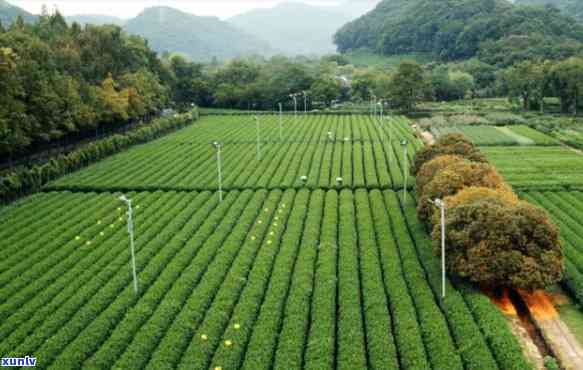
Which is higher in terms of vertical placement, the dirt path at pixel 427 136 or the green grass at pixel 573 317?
the dirt path at pixel 427 136

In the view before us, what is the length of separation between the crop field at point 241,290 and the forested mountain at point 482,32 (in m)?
108

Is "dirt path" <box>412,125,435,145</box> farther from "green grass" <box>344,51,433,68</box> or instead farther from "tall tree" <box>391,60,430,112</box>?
"green grass" <box>344,51,433,68</box>

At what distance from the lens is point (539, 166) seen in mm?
43281

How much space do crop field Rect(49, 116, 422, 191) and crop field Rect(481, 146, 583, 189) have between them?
25.9ft

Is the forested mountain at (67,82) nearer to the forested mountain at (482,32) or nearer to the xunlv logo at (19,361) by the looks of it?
the xunlv logo at (19,361)

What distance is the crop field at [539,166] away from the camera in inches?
1476

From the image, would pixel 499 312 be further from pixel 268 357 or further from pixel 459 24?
pixel 459 24

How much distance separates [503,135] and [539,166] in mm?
17677

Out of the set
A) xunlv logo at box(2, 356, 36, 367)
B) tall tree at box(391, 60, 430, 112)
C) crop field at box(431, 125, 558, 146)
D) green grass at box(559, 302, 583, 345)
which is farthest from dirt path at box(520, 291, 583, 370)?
tall tree at box(391, 60, 430, 112)

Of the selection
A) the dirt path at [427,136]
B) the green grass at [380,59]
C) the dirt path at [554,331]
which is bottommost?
the dirt path at [554,331]

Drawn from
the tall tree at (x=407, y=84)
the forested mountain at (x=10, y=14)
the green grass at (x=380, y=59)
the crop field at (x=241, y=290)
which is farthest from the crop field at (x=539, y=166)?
the forested mountain at (x=10, y=14)

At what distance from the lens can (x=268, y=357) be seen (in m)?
17.3

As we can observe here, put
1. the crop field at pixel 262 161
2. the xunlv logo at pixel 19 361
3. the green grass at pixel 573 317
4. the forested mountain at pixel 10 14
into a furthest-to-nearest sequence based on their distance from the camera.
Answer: the forested mountain at pixel 10 14 → the crop field at pixel 262 161 → the green grass at pixel 573 317 → the xunlv logo at pixel 19 361

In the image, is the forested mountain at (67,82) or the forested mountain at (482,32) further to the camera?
the forested mountain at (482,32)
